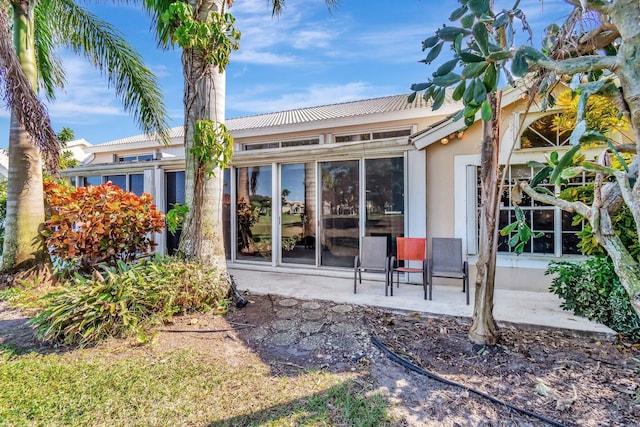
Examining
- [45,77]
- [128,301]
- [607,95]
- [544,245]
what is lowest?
[128,301]

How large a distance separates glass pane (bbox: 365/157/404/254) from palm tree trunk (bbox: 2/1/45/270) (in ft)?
22.5

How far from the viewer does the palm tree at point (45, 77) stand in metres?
6.06

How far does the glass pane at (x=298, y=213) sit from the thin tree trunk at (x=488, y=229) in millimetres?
4431

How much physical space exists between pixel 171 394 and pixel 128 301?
1.90 m

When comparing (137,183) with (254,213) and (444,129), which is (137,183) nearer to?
(254,213)

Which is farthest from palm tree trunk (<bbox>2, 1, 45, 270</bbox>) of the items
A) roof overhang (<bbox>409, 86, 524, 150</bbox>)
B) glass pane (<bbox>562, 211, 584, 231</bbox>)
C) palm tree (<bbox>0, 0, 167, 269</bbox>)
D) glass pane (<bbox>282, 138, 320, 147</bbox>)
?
glass pane (<bbox>562, 211, 584, 231</bbox>)

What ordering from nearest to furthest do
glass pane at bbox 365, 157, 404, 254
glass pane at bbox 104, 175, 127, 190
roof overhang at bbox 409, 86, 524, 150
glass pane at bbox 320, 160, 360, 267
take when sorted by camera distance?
roof overhang at bbox 409, 86, 524, 150 → glass pane at bbox 365, 157, 404, 254 → glass pane at bbox 320, 160, 360, 267 → glass pane at bbox 104, 175, 127, 190

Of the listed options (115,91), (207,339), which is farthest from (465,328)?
(115,91)

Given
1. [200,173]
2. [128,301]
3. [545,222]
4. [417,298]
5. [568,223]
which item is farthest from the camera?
[545,222]

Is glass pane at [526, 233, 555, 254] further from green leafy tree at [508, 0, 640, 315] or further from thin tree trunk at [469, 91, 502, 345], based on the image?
green leafy tree at [508, 0, 640, 315]

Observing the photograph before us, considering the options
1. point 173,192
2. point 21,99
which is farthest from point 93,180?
point 21,99

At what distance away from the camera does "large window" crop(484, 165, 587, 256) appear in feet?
18.7

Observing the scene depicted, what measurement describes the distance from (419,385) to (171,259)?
13.5 feet

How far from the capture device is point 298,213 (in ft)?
25.4
